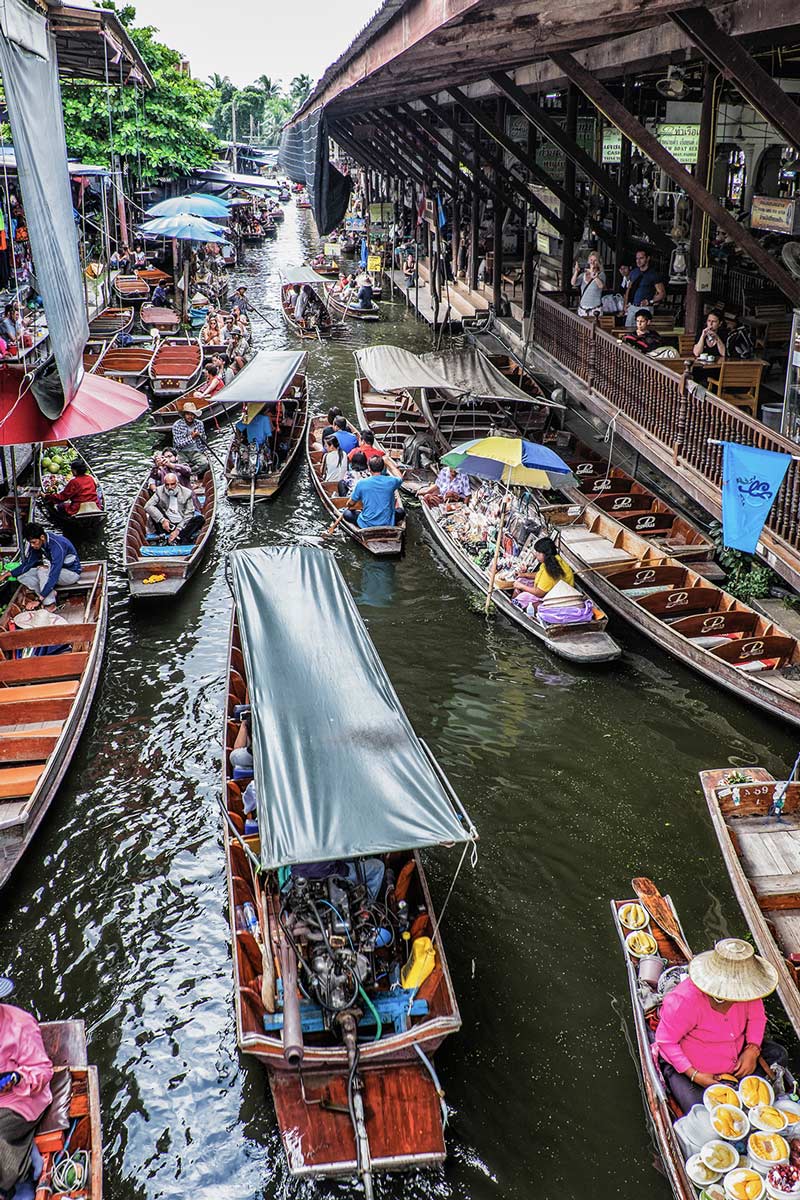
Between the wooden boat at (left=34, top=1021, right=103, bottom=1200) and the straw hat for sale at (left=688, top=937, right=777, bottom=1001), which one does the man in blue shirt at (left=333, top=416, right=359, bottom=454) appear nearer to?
the wooden boat at (left=34, top=1021, right=103, bottom=1200)

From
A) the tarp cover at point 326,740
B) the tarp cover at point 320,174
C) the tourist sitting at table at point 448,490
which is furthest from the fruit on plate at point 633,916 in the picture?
the tarp cover at point 320,174

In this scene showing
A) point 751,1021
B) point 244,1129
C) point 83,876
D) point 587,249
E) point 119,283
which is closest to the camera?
point 751,1021

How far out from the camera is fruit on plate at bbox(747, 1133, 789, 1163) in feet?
16.3

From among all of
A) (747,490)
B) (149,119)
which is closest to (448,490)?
(747,490)

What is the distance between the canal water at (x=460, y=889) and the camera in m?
6.02

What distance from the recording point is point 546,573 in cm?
1166

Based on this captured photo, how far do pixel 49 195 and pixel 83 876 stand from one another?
18.8 feet

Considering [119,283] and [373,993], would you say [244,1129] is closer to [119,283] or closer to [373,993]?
[373,993]

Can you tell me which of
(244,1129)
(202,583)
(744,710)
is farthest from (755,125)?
(244,1129)

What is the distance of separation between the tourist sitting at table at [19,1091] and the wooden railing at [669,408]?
7236 millimetres

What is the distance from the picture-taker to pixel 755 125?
14016 mm

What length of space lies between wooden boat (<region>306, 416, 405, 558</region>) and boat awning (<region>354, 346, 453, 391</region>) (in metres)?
1.57

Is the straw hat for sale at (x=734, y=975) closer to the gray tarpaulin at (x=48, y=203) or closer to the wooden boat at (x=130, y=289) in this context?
the gray tarpaulin at (x=48, y=203)

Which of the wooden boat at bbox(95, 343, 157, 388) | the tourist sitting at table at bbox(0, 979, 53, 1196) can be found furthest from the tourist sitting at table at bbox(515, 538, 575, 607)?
the wooden boat at bbox(95, 343, 157, 388)
